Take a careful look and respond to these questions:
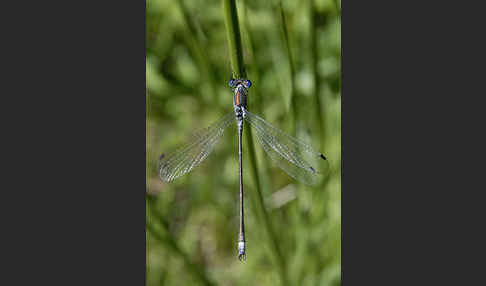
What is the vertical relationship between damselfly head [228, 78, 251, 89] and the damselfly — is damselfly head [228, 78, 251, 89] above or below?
above

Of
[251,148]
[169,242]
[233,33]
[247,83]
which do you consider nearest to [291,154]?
[251,148]

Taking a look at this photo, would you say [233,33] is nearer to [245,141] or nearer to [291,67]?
[291,67]

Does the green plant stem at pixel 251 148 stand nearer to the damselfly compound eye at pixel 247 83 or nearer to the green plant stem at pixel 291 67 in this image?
the damselfly compound eye at pixel 247 83

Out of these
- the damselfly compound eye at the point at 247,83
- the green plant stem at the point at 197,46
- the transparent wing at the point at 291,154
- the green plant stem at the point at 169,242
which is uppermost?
the green plant stem at the point at 197,46

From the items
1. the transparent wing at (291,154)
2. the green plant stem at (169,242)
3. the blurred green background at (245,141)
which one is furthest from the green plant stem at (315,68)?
the green plant stem at (169,242)

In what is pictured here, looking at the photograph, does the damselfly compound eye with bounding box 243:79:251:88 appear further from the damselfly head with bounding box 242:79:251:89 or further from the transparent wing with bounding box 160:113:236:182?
the transparent wing with bounding box 160:113:236:182

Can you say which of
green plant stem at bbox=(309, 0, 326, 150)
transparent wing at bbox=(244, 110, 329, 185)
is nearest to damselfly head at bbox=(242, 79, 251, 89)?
transparent wing at bbox=(244, 110, 329, 185)

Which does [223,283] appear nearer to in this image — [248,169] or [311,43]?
[248,169]

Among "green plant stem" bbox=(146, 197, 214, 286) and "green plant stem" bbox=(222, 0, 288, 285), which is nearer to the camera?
"green plant stem" bbox=(222, 0, 288, 285)
